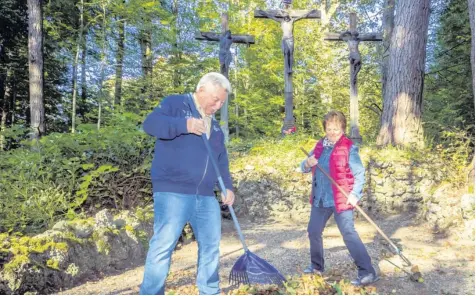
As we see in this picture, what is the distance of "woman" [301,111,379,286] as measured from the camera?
3.53 m

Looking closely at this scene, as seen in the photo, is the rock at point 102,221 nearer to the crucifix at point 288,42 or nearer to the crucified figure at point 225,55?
the crucified figure at point 225,55

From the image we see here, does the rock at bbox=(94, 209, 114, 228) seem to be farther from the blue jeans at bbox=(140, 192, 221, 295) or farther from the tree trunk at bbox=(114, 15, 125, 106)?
the tree trunk at bbox=(114, 15, 125, 106)

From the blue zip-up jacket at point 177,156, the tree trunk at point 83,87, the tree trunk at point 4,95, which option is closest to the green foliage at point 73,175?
the blue zip-up jacket at point 177,156

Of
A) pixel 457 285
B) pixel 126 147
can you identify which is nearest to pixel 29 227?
pixel 126 147

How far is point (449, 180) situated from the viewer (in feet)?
20.9

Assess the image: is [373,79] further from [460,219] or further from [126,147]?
[126,147]

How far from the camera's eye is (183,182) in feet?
8.84

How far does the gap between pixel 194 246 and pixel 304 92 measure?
14.5 metres

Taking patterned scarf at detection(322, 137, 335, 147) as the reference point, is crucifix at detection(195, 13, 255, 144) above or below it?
above

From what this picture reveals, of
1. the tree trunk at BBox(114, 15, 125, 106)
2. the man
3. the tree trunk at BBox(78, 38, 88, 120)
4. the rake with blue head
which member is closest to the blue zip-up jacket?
the man

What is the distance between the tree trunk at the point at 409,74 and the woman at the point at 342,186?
5059 mm

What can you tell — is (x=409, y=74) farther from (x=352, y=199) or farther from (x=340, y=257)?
(x=352, y=199)

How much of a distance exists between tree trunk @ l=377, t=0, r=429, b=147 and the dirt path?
7.30 feet

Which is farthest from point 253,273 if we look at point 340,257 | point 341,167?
point 340,257
